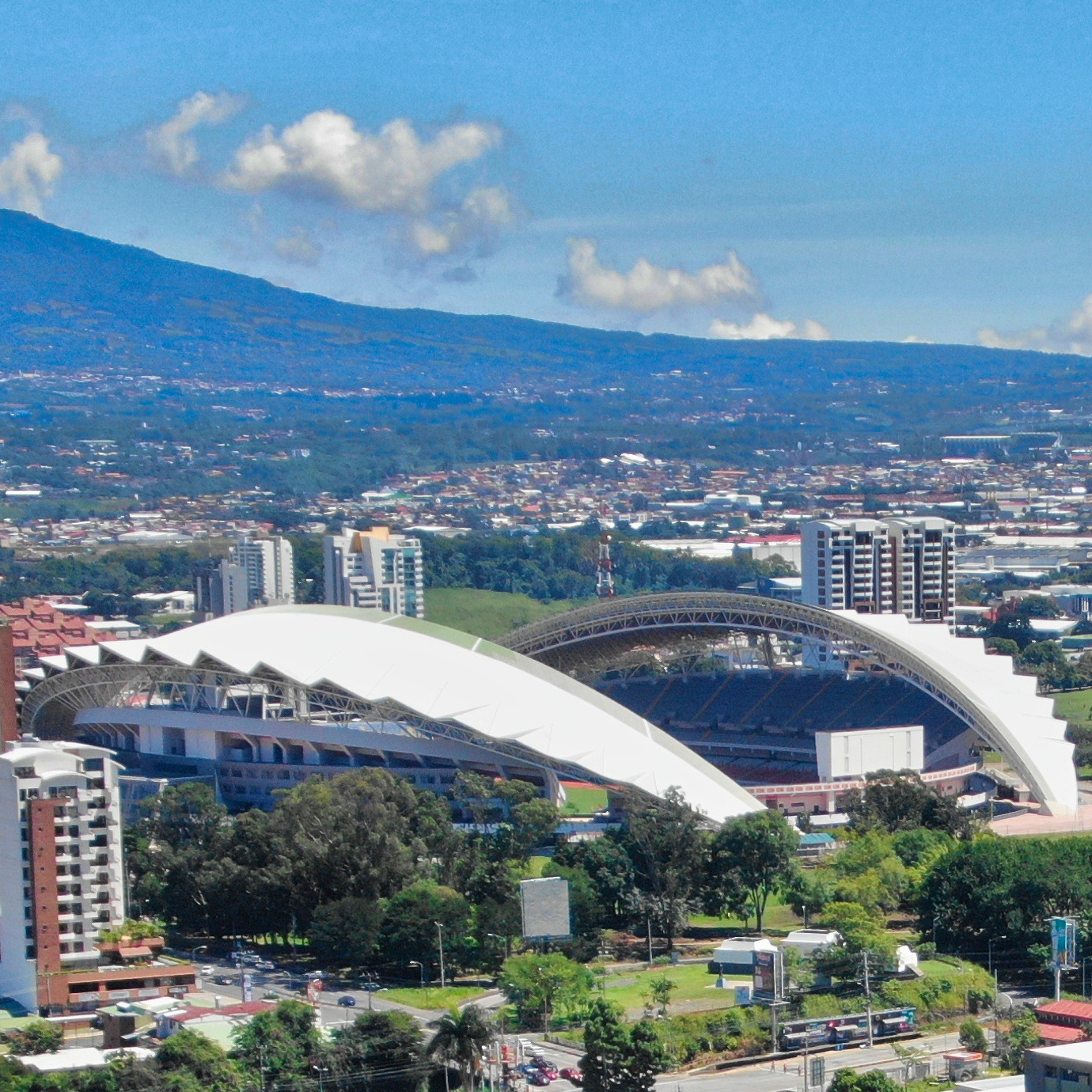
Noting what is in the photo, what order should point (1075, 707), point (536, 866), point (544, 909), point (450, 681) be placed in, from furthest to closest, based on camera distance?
1. point (1075, 707)
2. point (450, 681)
3. point (536, 866)
4. point (544, 909)

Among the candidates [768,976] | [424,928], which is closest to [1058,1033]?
[768,976]

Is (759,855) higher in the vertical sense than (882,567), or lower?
lower

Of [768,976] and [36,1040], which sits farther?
[768,976]

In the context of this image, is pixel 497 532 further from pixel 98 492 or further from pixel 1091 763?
pixel 1091 763

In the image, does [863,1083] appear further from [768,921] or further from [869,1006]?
[768,921]

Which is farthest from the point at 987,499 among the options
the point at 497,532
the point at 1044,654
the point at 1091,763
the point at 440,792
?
the point at 440,792

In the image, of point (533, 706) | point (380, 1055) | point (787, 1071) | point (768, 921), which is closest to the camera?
point (380, 1055)
